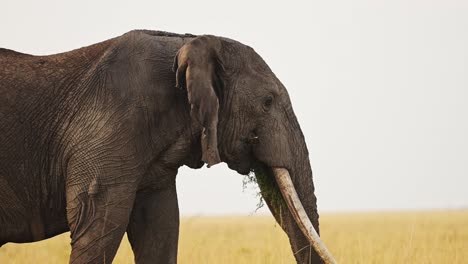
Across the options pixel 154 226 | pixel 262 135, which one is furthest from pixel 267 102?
pixel 154 226

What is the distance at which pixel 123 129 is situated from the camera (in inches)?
311

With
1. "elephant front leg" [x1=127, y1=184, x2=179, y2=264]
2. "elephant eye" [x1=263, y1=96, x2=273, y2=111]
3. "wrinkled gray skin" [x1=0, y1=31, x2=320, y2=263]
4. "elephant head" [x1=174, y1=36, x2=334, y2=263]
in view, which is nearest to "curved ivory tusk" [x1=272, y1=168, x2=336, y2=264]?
"elephant head" [x1=174, y1=36, x2=334, y2=263]

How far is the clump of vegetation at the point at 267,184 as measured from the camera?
8567 mm

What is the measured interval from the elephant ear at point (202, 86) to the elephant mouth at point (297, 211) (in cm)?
63

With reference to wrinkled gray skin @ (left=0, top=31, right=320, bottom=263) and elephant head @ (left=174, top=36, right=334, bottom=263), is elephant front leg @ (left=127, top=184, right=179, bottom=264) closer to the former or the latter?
wrinkled gray skin @ (left=0, top=31, right=320, bottom=263)

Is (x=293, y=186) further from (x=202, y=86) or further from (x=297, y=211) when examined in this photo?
(x=202, y=86)

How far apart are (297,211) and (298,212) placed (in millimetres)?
12

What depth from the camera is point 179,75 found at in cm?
795

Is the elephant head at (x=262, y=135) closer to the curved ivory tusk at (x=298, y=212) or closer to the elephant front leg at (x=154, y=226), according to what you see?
the curved ivory tusk at (x=298, y=212)

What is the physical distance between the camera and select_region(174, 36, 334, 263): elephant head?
323 inches

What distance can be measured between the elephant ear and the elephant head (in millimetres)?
12

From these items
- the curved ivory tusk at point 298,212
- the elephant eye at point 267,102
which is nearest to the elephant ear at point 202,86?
the elephant eye at point 267,102

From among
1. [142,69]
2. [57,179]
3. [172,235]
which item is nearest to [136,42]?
[142,69]

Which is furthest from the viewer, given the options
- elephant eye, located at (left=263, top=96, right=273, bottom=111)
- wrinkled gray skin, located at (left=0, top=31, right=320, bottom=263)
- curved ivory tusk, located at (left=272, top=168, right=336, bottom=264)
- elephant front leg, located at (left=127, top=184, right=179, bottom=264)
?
elephant front leg, located at (left=127, top=184, right=179, bottom=264)
